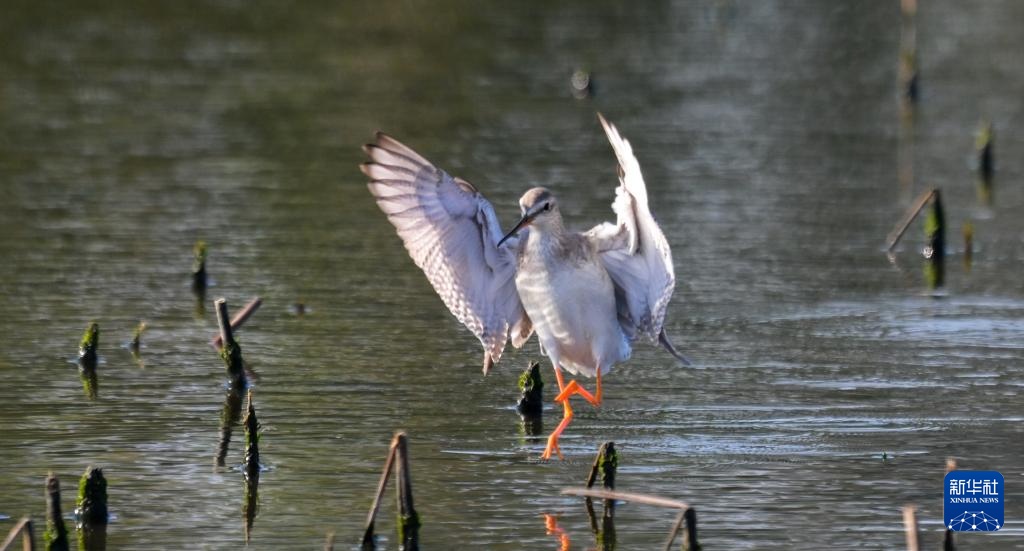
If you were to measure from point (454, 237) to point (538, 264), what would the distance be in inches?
19.7

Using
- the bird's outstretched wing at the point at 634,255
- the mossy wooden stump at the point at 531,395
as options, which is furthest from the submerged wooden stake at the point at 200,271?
the bird's outstretched wing at the point at 634,255

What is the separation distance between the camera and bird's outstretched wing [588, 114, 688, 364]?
922 cm

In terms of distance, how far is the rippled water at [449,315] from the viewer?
31.4 feet

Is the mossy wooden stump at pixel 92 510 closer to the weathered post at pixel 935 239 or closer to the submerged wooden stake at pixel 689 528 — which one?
the submerged wooden stake at pixel 689 528

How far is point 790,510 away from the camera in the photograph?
9.20 m

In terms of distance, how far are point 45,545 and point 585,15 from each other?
24.5 meters

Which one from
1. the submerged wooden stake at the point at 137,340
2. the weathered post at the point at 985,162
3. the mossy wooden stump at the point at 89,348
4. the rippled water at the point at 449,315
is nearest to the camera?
the rippled water at the point at 449,315

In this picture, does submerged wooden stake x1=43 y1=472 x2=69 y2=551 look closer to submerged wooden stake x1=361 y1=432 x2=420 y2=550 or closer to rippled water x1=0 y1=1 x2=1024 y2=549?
rippled water x1=0 y1=1 x2=1024 y2=549

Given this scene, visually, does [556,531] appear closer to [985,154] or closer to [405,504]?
[405,504]

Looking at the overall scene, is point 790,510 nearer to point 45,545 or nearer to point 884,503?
point 884,503

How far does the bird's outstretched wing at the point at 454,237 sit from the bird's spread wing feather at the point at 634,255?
2.04 ft

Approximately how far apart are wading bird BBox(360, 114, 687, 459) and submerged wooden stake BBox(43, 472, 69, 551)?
2.63 meters

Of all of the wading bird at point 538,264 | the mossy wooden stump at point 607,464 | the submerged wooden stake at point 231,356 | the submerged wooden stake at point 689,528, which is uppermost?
the wading bird at point 538,264

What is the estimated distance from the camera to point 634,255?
32.4ft
